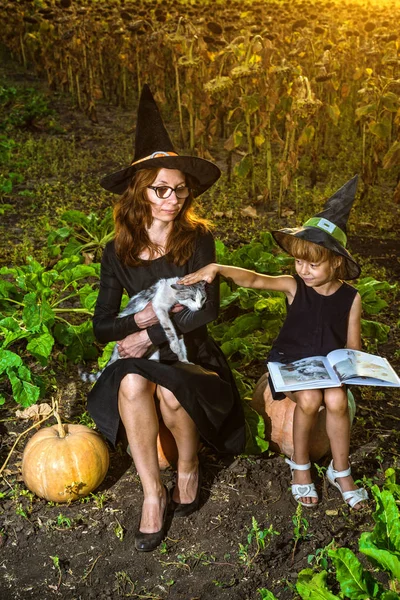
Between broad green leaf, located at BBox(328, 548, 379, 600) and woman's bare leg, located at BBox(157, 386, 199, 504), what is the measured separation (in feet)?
2.57

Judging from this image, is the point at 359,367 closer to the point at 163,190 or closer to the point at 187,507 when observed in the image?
the point at 187,507

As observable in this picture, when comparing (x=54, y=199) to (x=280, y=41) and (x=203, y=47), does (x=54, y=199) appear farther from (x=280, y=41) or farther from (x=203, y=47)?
(x=280, y=41)

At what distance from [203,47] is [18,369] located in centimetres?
461

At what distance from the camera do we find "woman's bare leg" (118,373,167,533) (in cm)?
273

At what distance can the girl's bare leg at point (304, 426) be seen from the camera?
9.43 ft

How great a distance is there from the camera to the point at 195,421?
280cm

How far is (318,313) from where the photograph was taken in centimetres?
300

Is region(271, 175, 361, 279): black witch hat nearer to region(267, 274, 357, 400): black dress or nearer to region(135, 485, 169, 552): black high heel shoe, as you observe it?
region(267, 274, 357, 400): black dress

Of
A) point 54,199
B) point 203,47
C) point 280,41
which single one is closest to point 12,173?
point 54,199

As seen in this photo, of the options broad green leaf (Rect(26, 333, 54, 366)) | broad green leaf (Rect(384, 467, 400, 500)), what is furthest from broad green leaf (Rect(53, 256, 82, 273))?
broad green leaf (Rect(384, 467, 400, 500))

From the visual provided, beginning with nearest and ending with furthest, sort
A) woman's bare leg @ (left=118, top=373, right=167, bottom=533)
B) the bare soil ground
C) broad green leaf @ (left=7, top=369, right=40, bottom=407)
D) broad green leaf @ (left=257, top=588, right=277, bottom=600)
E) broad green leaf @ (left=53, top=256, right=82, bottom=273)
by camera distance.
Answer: broad green leaf @ (left=257, top=588, right=277, bottom=600)
the bare soil ground
woman's bare leg @ (left=118, top=373, right=167, bottom=533)
broad green leaf @ (left=7, top=369, right=40, bottom=407)
broad green leaf @ (left=53, top=256, right=82, bottom=273)

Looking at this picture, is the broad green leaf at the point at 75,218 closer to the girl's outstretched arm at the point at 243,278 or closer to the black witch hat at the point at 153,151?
the black witch hat at the point at 153,151

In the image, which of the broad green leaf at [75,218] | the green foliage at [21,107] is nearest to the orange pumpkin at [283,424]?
the broad green leaf at [75,218]

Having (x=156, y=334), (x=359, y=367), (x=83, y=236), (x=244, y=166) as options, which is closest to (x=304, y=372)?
(x=359, y=367)
